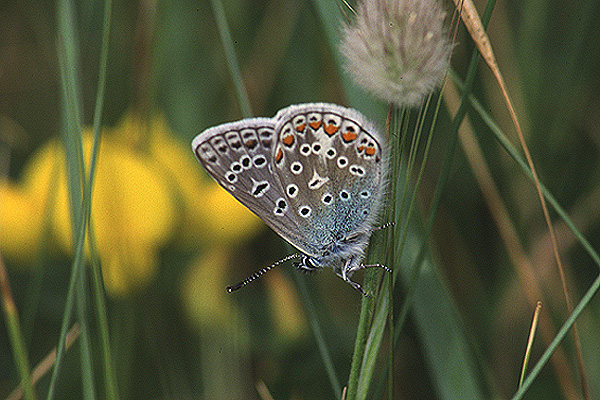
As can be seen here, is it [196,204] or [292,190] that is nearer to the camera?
[292,190]

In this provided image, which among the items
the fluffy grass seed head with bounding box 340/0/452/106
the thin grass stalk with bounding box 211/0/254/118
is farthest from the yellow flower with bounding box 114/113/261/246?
the fluffy grass seed head with bounding box 340/0/452/106

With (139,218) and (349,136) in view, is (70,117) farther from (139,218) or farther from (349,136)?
(139,218)

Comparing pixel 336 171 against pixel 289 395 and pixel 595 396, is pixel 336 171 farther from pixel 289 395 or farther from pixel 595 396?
pixel 595 396

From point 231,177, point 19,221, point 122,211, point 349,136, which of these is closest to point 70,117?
point 231,177

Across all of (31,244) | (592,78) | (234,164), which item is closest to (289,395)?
(234,164)

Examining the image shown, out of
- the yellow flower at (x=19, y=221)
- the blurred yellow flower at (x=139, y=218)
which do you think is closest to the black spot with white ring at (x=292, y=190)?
the blurred yellow flower at (x=139, y=218)
